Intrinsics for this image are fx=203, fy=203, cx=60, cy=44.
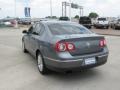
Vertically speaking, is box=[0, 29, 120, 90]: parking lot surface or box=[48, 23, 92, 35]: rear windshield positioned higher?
box=[48, 23, 92, 35]: rear windshield

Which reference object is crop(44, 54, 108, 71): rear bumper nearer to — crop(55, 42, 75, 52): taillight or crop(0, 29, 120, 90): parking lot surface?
crop(55, 42, 75, 52): taillight

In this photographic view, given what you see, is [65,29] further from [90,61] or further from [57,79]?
[57,79]

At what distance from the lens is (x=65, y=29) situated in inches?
242

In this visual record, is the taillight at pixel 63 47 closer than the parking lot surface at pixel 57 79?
No

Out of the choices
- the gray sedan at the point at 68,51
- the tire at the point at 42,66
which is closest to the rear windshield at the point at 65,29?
the gray sedan at the point at 68,51

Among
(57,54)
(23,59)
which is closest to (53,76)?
(57,54)

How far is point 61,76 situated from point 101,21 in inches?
1031

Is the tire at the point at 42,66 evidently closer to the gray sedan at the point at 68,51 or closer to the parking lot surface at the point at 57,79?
the gray sedan at the point at 68,51

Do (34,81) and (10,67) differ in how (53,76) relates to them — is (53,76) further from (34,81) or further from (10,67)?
(10,67)

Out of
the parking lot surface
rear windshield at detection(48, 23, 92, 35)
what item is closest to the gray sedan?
rear windshield at detection(48, 23, 92, 35)

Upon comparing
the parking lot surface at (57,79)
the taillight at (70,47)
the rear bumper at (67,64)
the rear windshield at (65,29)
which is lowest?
the parking lot surface at (57,79)

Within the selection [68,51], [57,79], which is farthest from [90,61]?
[57,79]

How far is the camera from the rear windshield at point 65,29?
590 cm

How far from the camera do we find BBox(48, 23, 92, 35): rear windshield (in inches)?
232
